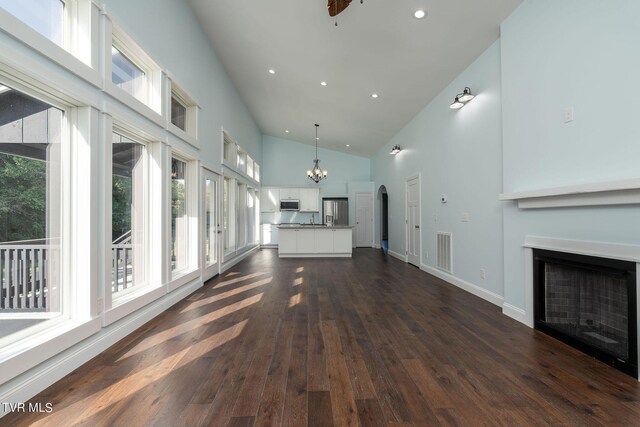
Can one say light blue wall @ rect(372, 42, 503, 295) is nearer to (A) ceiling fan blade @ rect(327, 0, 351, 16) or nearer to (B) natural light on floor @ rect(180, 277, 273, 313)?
(A) ceiling fan blade @ rect(327, 0, 351, 16)

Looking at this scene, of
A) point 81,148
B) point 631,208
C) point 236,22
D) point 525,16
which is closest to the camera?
point 631,208

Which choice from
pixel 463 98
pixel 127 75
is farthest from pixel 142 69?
pixel 463 98

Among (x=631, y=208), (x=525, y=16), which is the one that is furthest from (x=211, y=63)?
(x=631, y=208)

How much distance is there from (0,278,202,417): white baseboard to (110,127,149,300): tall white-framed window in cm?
28

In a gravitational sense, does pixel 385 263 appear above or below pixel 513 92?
below

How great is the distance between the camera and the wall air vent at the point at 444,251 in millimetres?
4547

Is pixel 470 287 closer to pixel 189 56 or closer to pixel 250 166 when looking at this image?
pixel 189 56

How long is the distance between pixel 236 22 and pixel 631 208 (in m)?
5.03

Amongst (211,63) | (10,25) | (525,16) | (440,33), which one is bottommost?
(10,25)

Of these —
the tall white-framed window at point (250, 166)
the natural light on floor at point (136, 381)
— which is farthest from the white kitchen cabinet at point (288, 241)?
the natural light on floor at point (136, 381)

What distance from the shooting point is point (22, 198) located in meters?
1.78

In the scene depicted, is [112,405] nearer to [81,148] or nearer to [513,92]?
[81,148]

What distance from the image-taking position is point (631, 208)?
6.29 ft

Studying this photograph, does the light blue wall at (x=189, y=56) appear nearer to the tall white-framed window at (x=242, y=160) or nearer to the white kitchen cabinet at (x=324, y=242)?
the tall white-framed window at (x=242, y=160)
